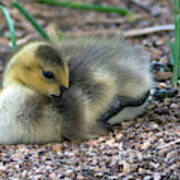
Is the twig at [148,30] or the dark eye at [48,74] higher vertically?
the twig at [148,30]

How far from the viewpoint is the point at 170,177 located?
189 centimetres

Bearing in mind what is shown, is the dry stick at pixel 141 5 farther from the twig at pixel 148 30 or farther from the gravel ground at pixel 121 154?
the gravel ground at pixel 121 154

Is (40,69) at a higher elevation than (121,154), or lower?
higher

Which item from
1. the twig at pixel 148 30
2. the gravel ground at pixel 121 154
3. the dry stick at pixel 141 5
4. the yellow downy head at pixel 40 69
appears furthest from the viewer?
the dry stick at pixel 141 5

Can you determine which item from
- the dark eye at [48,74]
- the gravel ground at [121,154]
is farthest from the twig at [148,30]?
the dark eye at [48,74]

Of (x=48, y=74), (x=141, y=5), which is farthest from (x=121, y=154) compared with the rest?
(x=141, y=5)

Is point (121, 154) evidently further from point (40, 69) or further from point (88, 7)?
point (88, 7)

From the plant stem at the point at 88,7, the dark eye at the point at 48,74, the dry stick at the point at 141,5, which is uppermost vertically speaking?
the dry stick at the point at 141,5

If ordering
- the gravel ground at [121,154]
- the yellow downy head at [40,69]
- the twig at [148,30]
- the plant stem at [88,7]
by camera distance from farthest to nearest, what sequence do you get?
the plant stem at [88,7]
the twig at [148,30]
the yellow downy head at [40,69]
the gravel ground at [121,154]

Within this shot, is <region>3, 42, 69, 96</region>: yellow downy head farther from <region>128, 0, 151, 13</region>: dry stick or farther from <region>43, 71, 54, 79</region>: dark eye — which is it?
<region>128, 0, 151, 13</region>: dry stick

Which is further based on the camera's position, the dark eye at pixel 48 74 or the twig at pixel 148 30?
the twig at pixel 148 30

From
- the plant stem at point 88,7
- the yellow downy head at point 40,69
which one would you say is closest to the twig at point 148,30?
the plant stem at point 88,7

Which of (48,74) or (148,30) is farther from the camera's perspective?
(148,30)

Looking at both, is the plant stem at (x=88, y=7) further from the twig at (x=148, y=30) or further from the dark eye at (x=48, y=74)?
the dark eye at (x=48, y=74)
